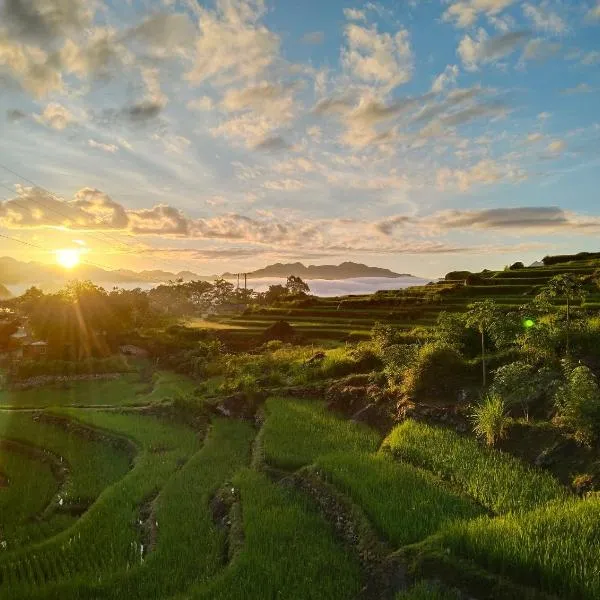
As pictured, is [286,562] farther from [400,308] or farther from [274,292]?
[274,292]

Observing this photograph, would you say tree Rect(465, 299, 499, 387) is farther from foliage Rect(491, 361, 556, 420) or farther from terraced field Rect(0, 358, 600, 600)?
terraced field Rect(0, 358, 600, 600)

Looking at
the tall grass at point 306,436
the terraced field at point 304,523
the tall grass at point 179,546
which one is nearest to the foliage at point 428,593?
the terraced field at point 304,523

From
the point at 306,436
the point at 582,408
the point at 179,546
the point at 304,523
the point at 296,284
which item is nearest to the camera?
the point at 179,546

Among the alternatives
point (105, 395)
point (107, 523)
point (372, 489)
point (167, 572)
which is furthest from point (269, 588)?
point (105, 395)

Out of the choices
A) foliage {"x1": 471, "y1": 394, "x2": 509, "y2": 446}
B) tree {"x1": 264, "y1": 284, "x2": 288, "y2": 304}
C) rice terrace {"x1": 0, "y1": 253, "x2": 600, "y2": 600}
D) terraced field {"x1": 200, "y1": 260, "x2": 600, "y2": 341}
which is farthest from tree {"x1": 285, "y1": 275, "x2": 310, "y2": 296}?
foliage {"x1": 471, "y1": 394, "x2": 509, "y2": 446}

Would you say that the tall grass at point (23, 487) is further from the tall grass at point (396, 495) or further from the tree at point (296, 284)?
the tree at point (296, 284)

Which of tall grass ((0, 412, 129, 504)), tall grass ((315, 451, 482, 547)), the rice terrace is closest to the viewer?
the rice terrace

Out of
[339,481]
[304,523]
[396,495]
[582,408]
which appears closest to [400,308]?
[582,408]
